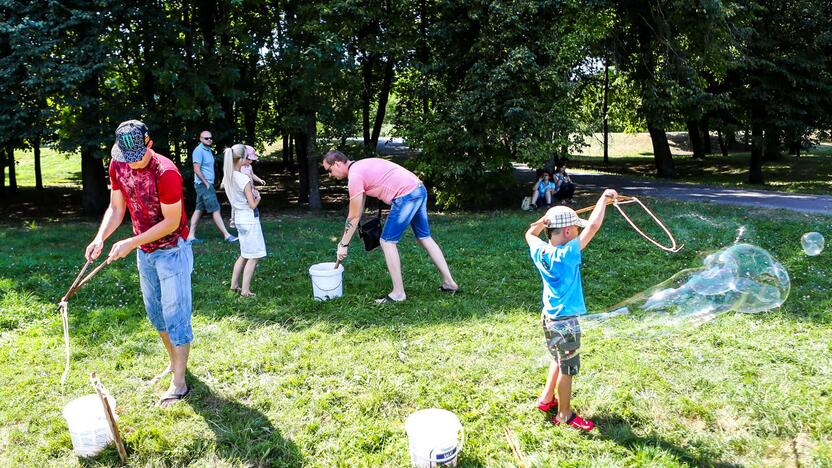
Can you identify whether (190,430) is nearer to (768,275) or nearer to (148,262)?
(148,262)

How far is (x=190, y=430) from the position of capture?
404cm

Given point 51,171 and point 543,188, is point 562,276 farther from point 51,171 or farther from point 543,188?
point 51,171

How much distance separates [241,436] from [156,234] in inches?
58.3

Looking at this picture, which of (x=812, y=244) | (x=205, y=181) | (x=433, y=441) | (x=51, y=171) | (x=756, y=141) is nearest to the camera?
(x=433, y=441)

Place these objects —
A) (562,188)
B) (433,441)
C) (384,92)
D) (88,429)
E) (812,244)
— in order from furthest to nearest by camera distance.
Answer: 1. (384,92)
2. (562,188)
3. (812,244)
4. (88,429)
5. (433,441)

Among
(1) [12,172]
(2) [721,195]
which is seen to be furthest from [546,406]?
(1) [12,172]

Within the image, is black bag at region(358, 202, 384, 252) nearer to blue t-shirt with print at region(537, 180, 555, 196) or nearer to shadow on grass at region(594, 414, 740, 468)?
shadow on grass at region(594, 414, 740, 468)

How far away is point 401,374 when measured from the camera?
189 inches

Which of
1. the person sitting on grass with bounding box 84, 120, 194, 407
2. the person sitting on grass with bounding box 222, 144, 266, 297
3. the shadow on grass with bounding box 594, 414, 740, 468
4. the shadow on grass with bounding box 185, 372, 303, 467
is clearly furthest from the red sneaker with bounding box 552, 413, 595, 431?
the person sitting on grass with bounding box 222, 144, 266, 297

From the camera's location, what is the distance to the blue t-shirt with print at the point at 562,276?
3715mm

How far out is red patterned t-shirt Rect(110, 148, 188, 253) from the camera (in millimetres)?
3986

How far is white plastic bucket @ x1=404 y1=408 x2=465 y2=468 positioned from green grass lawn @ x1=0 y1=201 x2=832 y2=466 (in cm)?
27

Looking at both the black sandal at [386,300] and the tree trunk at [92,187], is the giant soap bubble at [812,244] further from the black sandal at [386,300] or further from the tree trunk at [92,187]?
the tree trunk at [92,187]

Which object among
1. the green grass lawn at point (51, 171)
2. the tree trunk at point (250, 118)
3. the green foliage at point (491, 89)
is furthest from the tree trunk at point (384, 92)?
the green grass lawn at point (51, 171)
